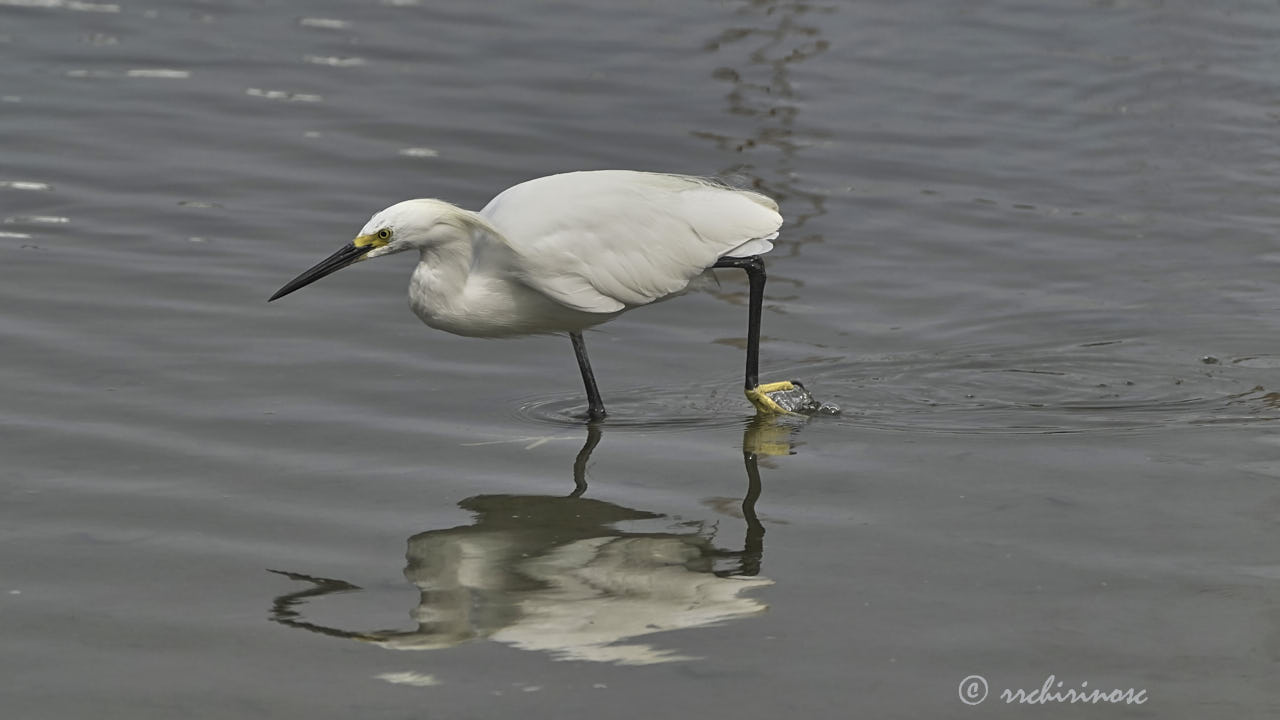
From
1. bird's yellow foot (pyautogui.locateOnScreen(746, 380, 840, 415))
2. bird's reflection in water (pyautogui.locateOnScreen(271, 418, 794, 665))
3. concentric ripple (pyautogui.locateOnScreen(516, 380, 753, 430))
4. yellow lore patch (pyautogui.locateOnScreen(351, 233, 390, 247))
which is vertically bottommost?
bird's reflection in water (pyautogui.locateOnScreen(271, 418, 794, 665))

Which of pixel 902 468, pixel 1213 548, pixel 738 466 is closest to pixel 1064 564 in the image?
pixel 1213 548

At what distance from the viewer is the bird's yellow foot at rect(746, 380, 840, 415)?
682 cm

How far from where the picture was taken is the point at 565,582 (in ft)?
16.4

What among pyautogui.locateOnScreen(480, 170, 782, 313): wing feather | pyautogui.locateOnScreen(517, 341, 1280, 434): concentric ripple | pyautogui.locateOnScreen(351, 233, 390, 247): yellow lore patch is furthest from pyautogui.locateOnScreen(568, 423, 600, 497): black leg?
pyautogui.locateOnScreen(351, 233, 390, 247): yellow lore patch

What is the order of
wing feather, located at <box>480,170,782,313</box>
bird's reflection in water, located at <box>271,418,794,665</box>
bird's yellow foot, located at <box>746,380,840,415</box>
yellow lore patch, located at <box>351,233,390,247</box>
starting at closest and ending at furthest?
bird's reflection in water, located at <box>271,418,794,665</box>
yellow lore patch, located at <box>351,233,390,247</box>
wing feather, located at <box>480,170,782,313</box>
bird's yellow foot, located at <box>746,380,840,415</box>

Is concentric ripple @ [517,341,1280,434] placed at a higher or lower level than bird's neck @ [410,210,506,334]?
lower

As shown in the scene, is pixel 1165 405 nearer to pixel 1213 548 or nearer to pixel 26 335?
pixel 1213 548

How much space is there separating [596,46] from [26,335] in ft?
26.8

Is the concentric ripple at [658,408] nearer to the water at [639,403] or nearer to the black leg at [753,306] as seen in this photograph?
the water at [639,403]

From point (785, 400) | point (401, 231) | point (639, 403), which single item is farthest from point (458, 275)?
point (785, 400)

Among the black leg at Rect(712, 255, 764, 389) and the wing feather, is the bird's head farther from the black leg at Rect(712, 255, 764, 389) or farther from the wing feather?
the black leg at Rect(712, 255, 764, 389)

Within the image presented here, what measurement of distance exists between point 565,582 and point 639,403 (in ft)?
7.00

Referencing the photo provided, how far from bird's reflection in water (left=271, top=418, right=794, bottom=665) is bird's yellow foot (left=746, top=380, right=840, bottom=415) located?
967 millimetres

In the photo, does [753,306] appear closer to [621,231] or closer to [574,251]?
[621,231]
